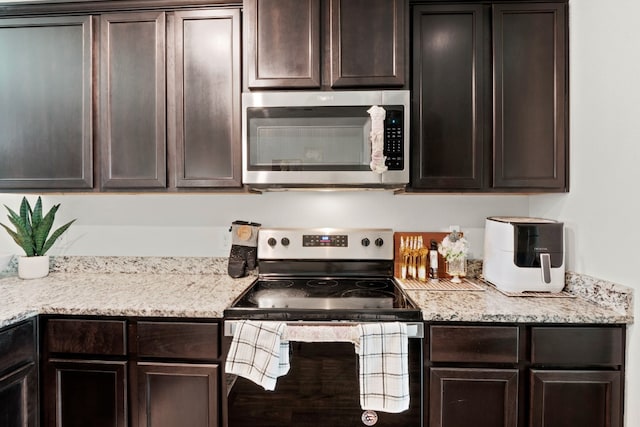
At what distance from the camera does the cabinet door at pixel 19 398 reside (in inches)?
49.4

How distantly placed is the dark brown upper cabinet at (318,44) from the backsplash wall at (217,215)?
2.22 feet

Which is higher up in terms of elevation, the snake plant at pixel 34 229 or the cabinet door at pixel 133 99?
the cabinet door at pixel 133 99

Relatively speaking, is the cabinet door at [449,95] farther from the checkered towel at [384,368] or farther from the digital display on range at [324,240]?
the checkered towel at [384,368]

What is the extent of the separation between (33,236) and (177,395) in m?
1.39

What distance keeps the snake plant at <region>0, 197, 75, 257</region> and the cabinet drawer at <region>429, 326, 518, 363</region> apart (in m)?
2.17

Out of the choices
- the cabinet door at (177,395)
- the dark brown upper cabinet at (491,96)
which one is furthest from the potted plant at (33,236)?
the dark brown upper cabinet at (491,96)

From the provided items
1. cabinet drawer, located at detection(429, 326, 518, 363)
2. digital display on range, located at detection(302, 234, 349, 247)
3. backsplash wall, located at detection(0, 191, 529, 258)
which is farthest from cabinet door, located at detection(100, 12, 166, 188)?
cabinet drawer, located at detection(429, 326, 518, 363)

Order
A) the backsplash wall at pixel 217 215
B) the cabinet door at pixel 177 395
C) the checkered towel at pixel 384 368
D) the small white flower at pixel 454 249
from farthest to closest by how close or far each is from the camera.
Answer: the backsplash wall at pixel 217 215 < the small white flower at pixel 454 249 < the cabinet door at pixel 177 395 < the checkered towel at pixel 384 368

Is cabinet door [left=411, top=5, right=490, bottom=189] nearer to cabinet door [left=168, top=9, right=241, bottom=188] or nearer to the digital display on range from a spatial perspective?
the digital display on range

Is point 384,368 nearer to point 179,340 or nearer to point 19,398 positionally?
point 179,340

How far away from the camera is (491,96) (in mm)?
1633

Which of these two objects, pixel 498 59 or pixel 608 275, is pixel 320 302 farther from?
pixel 498 59

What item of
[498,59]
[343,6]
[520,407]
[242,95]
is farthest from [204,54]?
[520,407]

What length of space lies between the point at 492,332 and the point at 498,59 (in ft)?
4.27
